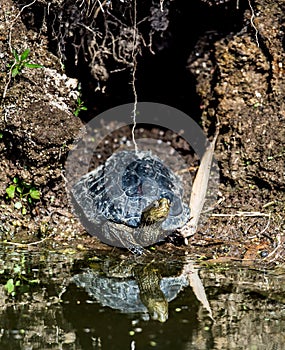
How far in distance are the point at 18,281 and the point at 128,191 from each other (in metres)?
1.26

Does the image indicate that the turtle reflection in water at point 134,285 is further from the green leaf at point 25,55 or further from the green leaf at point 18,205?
the green leaf at point 25,55

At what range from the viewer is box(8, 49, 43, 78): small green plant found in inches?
170

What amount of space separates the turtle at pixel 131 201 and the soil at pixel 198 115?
0.37 feet

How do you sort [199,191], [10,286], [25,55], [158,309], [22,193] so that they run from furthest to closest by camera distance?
[199,191] → [22,193] → [25,55] → [10,286] → [158,309]

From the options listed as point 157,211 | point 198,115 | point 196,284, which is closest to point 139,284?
point 196,284

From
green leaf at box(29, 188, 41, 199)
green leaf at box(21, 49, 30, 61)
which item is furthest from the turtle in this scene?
green leaf at box(21, 49, 30, 61)

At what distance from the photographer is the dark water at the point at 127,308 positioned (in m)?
2.99

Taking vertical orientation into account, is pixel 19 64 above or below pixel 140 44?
below

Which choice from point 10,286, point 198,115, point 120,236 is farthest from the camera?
point 198,115

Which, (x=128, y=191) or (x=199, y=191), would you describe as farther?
(x=199, y=191)

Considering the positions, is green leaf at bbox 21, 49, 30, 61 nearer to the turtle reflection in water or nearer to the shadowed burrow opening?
the shadowed burrow opening

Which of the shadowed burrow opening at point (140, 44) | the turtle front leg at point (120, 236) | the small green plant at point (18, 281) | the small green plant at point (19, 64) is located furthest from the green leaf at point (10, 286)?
the shadowed burrow opening at point (140, 44)

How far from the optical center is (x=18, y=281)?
3.75 metres

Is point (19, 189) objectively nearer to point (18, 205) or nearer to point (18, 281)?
point (18, 205)
